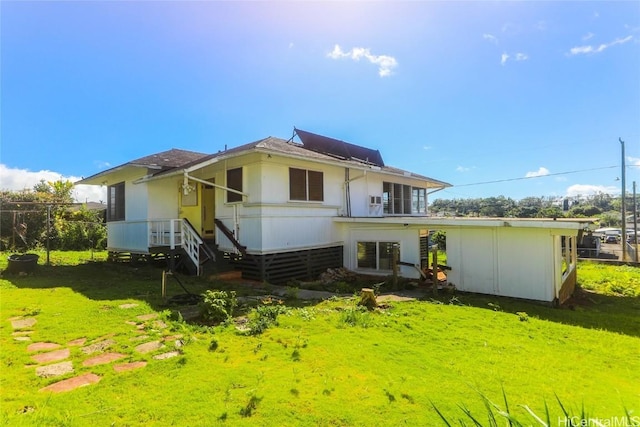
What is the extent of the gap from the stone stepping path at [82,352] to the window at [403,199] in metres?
12.1

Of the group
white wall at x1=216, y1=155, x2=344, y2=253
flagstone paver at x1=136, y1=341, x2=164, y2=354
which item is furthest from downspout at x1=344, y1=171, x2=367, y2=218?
flagstone paver at x1=136, y1=341, x2=164, y2=354

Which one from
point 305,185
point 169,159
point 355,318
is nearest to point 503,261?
point 355,318

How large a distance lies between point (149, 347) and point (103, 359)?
1.71ft

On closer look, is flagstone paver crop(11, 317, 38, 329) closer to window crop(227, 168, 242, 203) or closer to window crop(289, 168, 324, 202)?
window crop(227, 168, 242, 203)

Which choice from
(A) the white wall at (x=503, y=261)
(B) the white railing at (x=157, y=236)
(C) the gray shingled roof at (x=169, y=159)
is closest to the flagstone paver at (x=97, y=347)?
(B) the white railing at (x=157, y=236)

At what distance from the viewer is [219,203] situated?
11.0 meters

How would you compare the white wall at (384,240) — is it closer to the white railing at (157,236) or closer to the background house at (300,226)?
the background house at (300,226)

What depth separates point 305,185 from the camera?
35.8 feet

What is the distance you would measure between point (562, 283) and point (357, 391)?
7545mm

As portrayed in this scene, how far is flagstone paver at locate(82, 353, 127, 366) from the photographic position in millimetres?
3803

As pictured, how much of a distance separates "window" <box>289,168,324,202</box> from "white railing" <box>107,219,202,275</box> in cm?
356

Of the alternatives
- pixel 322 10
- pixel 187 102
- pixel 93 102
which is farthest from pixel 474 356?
pixel 93 102

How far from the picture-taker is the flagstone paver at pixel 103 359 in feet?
12.5

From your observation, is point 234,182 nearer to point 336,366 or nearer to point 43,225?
point 336,366
